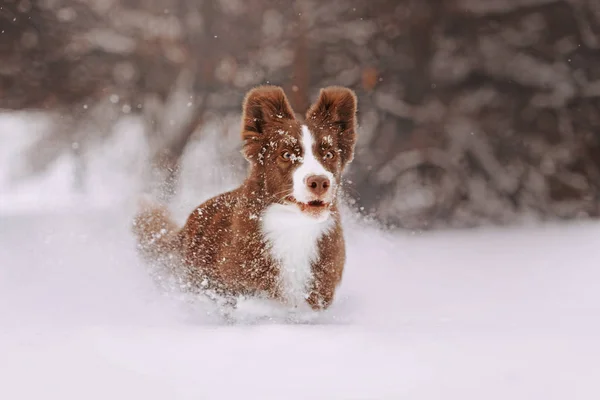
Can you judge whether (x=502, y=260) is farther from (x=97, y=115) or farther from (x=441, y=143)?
(x=97, y=115)

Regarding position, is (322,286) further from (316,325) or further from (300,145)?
(300,145)

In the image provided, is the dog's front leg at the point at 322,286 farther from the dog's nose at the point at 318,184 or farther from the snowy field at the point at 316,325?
the dog's nose at the point at 318,184

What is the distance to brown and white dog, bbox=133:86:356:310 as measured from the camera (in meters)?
1.33

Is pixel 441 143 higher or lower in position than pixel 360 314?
higher

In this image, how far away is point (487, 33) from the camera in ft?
6.82

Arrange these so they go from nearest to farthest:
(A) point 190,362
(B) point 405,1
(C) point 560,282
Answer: (A) point 190,362, (C) point 560,282, (B) point 405,1

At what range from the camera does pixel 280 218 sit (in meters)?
1.36

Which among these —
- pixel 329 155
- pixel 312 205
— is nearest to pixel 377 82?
pixel 329 155

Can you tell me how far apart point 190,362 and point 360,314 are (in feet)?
1.42

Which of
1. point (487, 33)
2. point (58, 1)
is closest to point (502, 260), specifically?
point (487, 33)

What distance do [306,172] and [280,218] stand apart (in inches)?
5.3

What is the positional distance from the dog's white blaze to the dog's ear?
10 cm

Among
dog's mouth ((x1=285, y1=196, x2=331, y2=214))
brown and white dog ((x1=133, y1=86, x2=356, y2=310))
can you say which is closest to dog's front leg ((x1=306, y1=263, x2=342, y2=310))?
brown and white dog ((x1=133, y1=86, x2=356, y2=310))

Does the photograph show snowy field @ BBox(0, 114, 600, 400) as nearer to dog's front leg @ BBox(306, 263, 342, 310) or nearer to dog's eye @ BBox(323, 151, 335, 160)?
dog's front leg @ BBox(306, 263, 342, 310)
